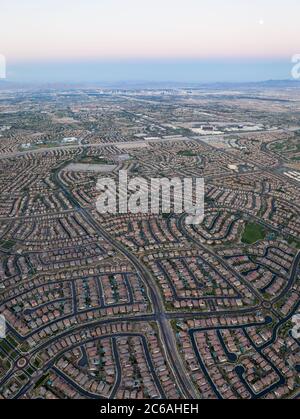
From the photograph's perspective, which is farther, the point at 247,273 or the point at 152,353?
the point at 247,273

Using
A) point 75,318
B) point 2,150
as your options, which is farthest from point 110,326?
point 2,150

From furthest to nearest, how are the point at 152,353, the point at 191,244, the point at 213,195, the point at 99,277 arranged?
the point at 213,195, the point at 191,244, the point at 99,277, the point at 152,353

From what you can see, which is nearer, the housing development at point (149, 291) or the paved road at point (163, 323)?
the paved road at point (163, 323)

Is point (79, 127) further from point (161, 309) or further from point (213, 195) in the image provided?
point (161, 309)

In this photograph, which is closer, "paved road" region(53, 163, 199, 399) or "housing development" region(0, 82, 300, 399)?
"paved road" region(53, 163, 199, 399)

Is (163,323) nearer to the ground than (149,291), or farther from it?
nearer to the ground

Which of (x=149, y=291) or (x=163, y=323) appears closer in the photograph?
(x=163, y=323)

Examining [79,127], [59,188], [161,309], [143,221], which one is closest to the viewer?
[161,309]
